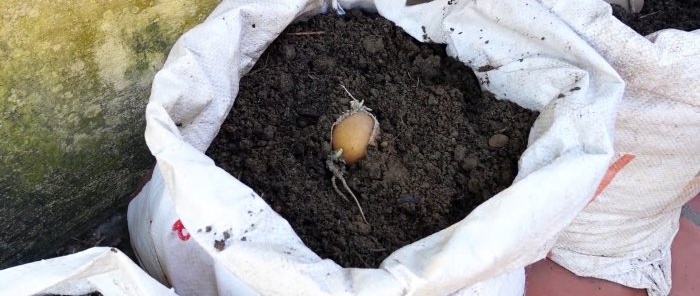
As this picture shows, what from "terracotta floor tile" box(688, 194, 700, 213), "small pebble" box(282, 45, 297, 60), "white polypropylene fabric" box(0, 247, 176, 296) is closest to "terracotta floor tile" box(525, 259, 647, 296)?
"terracotta floor tile" box(688, 194, 700, 213)

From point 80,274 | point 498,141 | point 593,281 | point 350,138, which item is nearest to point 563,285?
point 593,281

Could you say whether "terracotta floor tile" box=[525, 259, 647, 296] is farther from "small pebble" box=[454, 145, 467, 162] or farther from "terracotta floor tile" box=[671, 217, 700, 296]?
"small pebble" box=[454, 145, 467, 162]

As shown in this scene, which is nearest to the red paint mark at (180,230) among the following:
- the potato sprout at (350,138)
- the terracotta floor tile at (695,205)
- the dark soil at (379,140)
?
the dark soil at (379,140)

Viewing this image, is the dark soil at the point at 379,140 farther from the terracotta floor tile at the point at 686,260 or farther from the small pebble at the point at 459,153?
the terracotta floor tile at the point at 686,260

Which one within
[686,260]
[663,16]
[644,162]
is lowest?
[686,260]

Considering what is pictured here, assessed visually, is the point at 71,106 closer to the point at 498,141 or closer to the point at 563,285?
the point at 498,141

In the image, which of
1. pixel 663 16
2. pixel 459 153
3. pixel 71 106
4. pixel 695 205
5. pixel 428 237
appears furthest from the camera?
pixel 695 205

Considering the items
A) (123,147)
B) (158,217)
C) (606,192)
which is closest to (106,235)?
(123,147)
